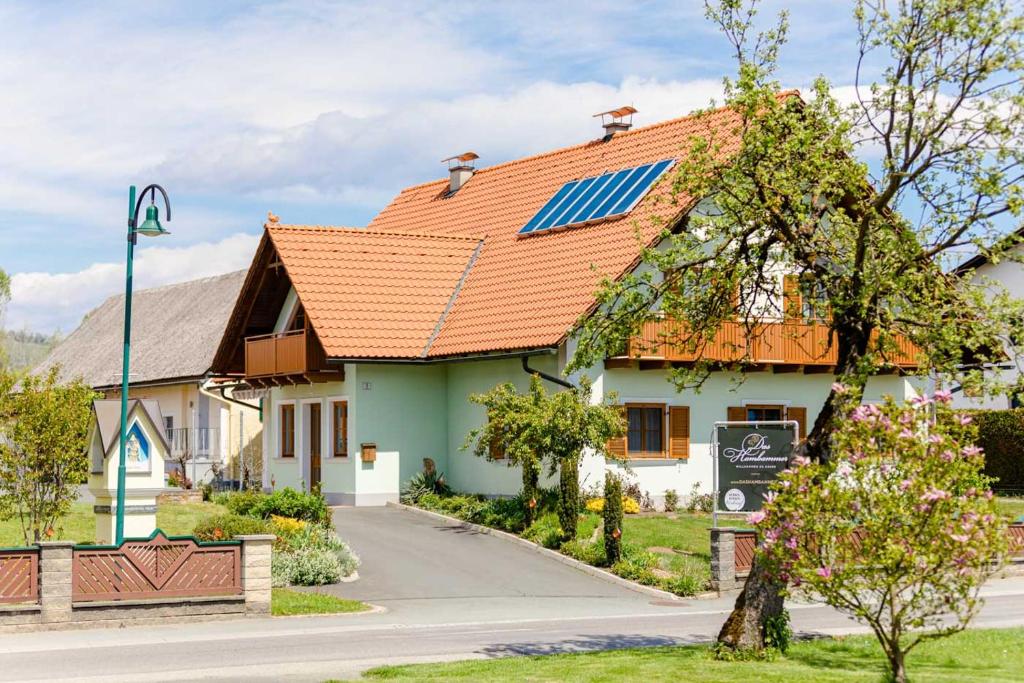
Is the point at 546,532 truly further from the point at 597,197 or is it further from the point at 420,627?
the point at 597,197

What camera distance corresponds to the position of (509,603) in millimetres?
22797

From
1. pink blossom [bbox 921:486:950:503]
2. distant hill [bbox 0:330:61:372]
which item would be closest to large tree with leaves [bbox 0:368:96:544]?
distant hill [bbox 0:330:61:372]

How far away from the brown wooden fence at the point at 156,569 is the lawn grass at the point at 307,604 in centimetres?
89

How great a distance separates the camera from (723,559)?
24.2 m

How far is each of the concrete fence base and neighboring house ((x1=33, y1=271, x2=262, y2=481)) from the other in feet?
63.9

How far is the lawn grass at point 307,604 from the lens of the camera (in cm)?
2094

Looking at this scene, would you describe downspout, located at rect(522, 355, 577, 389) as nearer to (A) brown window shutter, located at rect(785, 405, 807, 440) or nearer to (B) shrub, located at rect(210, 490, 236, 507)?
(A) brown window shutter, located at rect(785, 405, 807, 440)

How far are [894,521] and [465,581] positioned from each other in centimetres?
1270

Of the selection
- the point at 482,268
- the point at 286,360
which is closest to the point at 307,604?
the point at 286,360

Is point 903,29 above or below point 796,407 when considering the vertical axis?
above

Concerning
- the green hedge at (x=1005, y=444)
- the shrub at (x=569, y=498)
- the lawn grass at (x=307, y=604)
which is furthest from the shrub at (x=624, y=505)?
the green hedge at (x=1005, y=444)

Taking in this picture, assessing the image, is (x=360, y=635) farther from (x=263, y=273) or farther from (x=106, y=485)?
(x=263, y=273)

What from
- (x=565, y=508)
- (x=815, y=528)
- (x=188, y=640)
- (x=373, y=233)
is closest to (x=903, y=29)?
(x=815, y=528)

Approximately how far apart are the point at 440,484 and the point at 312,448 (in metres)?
4.18
